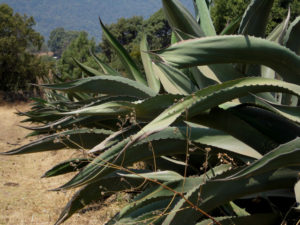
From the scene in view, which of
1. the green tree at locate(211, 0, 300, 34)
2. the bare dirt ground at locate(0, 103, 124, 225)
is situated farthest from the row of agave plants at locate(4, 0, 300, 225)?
the green tree at locate(211, 0, 300, 34)

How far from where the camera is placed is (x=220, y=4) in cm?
1978

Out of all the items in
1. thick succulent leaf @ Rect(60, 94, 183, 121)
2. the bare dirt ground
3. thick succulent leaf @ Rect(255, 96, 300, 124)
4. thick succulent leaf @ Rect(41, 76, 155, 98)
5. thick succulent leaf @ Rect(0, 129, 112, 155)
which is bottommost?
the bare dirt ground

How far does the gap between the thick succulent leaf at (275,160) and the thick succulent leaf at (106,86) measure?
0.75 meters

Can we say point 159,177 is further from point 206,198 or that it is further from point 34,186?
point 34,186

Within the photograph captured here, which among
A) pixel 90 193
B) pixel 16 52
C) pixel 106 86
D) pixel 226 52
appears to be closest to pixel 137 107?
pixel 226 52

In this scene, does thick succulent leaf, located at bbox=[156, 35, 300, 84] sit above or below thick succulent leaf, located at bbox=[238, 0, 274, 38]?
below

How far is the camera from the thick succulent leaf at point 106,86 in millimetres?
1438

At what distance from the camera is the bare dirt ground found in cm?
291

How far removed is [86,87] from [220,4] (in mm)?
19610

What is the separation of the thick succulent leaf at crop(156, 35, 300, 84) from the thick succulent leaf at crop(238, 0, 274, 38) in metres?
0.27

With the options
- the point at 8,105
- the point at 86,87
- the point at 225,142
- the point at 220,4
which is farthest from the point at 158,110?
the point at 220,4

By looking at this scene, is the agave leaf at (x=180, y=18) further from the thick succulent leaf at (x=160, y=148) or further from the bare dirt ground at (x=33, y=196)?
the bare dirt ground at (x=33, y=196)

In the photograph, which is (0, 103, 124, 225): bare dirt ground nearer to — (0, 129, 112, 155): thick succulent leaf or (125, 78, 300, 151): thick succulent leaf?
(0, 129, 112, 155): thick succulent leaf

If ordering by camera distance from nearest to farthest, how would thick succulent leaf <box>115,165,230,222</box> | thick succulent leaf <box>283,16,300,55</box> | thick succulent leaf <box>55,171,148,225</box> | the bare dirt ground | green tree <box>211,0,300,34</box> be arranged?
thick succulent leaf <box>115,165,230,222</box>, thick succulent leaf <box>283,16,300,55</box>, thick succulent leaf <box>55,171,148,225</box>, the bare dirt ground, green tree <box>211,0,300,34</box>
